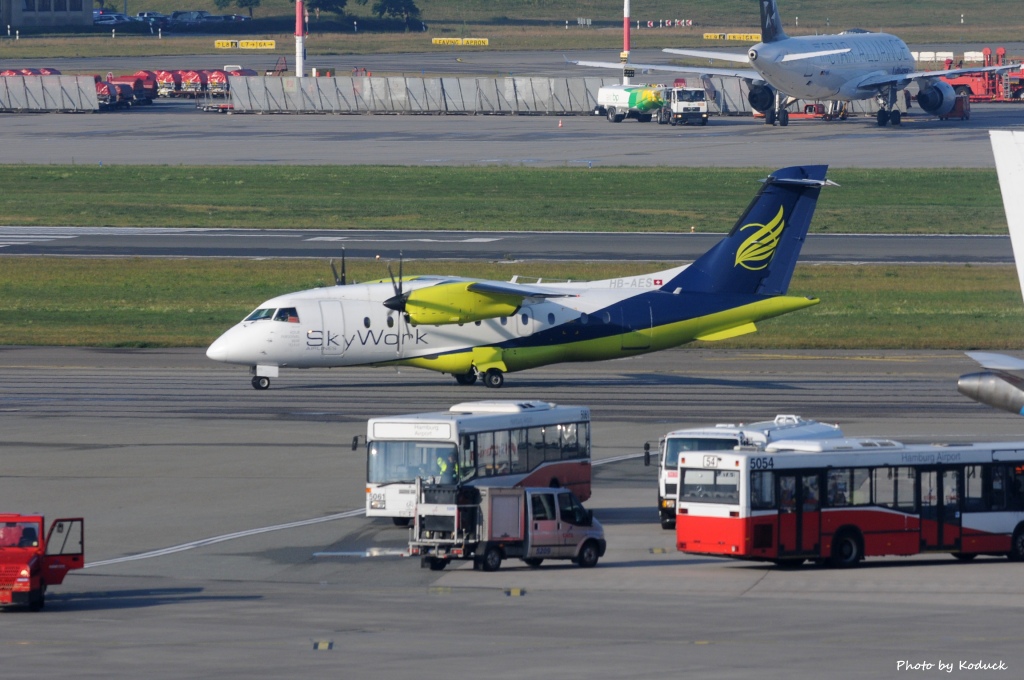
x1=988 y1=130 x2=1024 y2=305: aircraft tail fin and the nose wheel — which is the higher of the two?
x1=988 y1=130 x2=1024 y2=305: aircraft tail fin

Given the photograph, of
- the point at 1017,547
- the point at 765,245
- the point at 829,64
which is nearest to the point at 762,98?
the point at 829,64

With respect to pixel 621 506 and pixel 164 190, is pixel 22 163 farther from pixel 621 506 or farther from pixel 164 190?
pixel 621 506

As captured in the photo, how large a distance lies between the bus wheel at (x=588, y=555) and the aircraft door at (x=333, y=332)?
20.4 meters

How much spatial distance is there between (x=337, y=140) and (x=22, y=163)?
2584 centimetres

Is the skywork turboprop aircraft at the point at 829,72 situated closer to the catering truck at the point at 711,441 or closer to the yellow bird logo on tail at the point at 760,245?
the yellow bird logo on tail at the point at 760,245

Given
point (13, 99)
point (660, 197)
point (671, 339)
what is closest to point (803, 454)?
point (671, 339)

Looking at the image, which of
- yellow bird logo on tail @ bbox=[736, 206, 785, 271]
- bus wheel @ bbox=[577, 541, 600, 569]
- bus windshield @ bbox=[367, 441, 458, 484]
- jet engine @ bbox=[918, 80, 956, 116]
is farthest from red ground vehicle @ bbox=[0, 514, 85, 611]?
jet engine @ bbox=[918, 80, 956, 116]

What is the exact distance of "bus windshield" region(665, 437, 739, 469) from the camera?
1198 inches

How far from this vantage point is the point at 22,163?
351 ft

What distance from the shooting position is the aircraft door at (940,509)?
2848cm

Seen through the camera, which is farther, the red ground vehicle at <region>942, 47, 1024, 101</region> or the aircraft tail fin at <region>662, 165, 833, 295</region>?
the red ground vehicle at <region>942, 47, 1024, 101</region>

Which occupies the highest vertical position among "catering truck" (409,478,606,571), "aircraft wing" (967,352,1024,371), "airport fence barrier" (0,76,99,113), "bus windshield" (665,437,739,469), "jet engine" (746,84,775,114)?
"airport fence barrier" (0,76,99,113)

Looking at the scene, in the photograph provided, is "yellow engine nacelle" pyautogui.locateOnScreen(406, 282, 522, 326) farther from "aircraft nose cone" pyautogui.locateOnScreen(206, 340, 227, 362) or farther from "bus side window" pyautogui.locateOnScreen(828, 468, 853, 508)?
"bus side window" pyautogui.locateOnScreen(828, 468, 853, 508)

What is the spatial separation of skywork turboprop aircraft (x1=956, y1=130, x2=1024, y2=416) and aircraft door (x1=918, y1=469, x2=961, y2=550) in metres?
10.8
